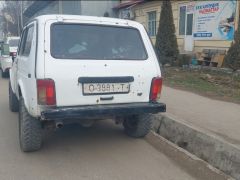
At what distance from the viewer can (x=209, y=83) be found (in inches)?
395

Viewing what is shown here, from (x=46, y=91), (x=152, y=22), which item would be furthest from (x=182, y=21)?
(x=46, y=91)

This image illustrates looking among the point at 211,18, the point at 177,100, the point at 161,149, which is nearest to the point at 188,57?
the point at 211,18

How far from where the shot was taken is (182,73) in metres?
12.6

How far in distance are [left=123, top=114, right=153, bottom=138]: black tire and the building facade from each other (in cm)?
847

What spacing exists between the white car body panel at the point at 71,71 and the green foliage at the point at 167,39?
385 inches

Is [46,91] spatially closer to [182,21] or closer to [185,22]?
[185,22]

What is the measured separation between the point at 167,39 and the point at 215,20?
6.92 feet

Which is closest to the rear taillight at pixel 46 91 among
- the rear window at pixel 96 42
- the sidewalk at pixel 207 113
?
the rear window at pixel 96 42

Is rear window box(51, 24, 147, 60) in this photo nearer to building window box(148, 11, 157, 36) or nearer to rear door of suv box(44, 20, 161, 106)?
rear door of suv box(44, 20, 161, 106)

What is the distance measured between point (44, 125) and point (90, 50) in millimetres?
1205

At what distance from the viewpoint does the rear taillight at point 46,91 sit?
4.01m

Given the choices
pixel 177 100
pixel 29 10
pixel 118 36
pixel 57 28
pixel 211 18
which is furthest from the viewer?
pixel 29 10

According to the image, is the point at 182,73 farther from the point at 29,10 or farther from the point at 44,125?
the point at 29,10

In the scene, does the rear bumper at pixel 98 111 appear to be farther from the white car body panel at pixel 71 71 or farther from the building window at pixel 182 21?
the building window at pixel 182 21
